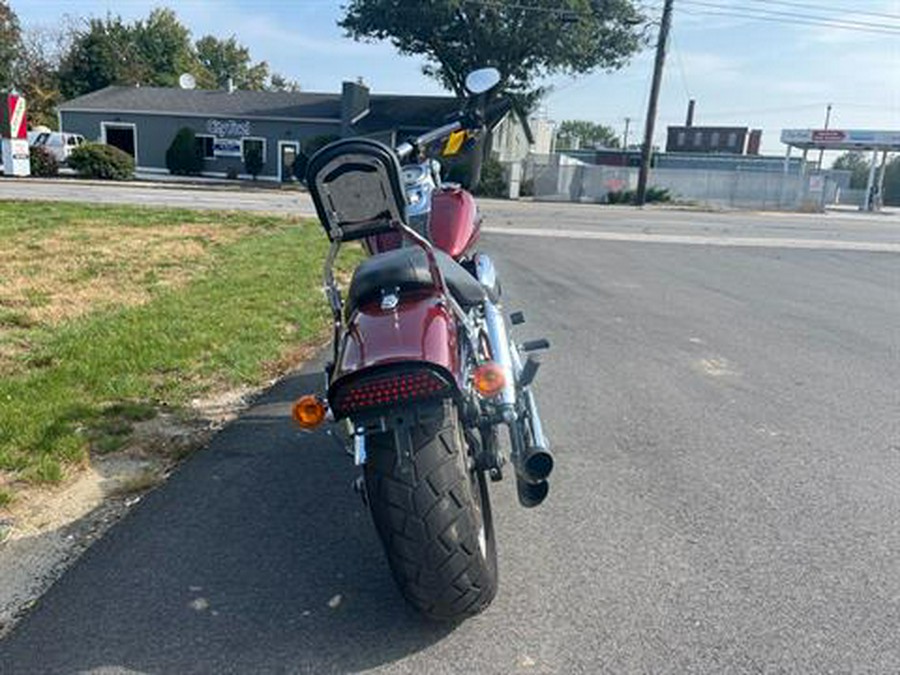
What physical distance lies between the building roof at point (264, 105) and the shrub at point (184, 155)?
2.22 m

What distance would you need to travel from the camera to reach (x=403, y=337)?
7.98 feet

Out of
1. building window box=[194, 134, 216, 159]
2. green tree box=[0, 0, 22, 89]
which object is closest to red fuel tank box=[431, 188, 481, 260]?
building window box=[194, 134, 216, 159]

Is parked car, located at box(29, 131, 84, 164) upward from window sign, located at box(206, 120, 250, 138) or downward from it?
downward

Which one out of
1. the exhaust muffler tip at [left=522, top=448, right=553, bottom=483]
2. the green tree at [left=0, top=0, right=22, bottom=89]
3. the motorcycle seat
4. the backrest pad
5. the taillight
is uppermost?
the green tree at [left=0, top=0, right=22, bottom=89]

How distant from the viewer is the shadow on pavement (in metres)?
2.39

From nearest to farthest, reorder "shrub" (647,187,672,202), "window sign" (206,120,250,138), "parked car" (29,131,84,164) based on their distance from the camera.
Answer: "shrub" (647,187,672,202)
"parked car" (29,131,84,164)
"window sign" (206,120,250,138)

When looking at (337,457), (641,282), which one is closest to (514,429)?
(337,457)

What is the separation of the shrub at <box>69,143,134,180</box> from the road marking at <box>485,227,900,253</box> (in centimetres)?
2034

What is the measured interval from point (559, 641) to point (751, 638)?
665 millimetres

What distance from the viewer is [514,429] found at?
266 centimetres

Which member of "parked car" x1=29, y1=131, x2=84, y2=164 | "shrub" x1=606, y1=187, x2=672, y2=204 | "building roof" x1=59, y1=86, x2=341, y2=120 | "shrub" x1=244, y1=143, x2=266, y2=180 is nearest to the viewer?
"shrub" x1=606, y1=187, x2=672, y2=204

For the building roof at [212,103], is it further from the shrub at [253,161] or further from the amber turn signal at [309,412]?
the amber turn signal at [309,412]

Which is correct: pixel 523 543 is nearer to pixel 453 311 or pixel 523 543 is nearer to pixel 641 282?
pixel 453 311

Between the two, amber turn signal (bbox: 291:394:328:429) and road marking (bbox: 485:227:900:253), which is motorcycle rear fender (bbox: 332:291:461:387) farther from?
road marking (bbox: 485:227:900:253)
